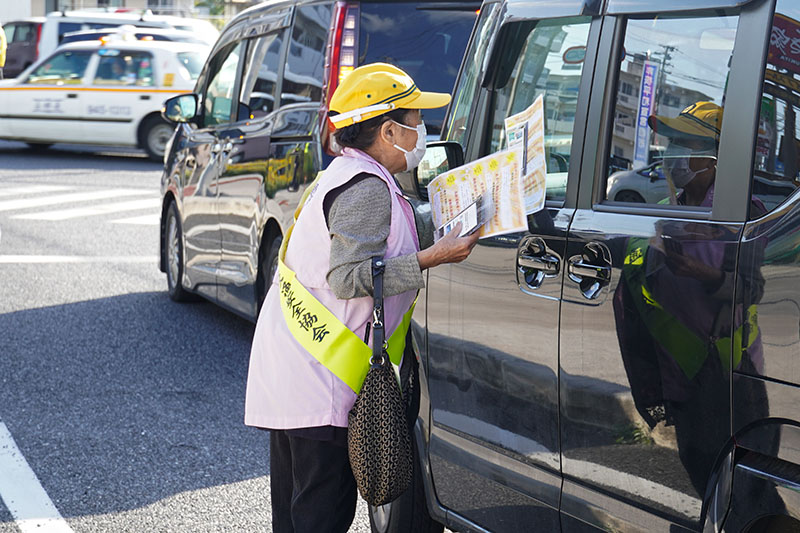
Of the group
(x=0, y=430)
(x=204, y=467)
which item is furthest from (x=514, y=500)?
(x=0, y=430)

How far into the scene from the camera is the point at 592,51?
9.82 ft

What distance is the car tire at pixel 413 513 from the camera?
3703 mm

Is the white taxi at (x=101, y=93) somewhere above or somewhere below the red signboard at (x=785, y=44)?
below

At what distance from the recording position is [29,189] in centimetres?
1555

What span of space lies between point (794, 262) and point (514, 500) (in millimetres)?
1165

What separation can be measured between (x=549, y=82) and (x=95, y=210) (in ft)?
36.9

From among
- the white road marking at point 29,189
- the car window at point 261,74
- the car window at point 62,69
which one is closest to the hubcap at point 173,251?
the car window at point 261,74

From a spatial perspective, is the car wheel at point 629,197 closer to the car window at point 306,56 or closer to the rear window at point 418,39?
the rear window at point 418,39

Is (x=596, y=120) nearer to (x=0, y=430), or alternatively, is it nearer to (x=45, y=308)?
(x=0, y=430)

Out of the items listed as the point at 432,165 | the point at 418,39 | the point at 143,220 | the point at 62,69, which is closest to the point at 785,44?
the point at 432,165

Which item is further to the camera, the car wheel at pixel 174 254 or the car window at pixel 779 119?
the car wheel at pixel 174 254

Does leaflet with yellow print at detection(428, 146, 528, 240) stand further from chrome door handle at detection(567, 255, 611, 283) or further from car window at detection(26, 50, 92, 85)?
car window at detection(26, 50, 92, 85)

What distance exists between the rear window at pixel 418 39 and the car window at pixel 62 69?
1359cm

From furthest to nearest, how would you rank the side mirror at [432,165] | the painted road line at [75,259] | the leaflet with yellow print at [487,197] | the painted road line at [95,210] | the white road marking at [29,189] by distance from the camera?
1. the white road marking at [29,189]
2. the painted road line at [95,210]
3. the painted road line at [75,259]
4. the side mirror at [432,165]
5. the leaflet with yellow print at [487,197]
